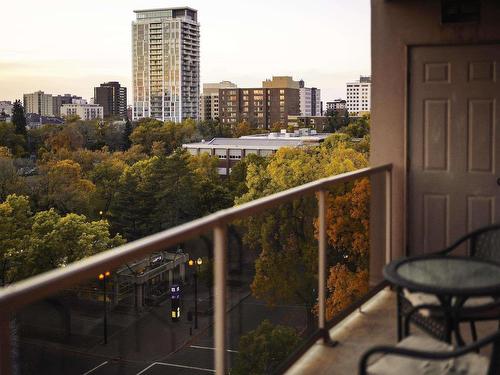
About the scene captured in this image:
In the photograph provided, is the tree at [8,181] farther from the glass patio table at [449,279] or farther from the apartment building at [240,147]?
the glass patio table at [449,279]

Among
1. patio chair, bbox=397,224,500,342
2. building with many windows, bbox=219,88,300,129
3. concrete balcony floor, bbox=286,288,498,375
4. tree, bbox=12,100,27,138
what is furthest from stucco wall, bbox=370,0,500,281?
building with many windows, bbox=219,88,300,129

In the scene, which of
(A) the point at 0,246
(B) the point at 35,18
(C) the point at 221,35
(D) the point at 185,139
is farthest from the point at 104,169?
(C) the point at 221,35

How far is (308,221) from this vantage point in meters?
4.43

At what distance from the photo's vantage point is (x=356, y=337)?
4.72m

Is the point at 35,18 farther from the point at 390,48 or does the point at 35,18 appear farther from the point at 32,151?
the point at 390,48

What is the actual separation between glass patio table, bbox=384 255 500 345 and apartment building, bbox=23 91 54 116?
451ft

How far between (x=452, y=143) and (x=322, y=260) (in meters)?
2.11

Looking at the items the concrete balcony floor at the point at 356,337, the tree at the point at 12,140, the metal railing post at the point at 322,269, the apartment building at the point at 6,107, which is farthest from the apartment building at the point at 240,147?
the metal railing post at the point at 322,269

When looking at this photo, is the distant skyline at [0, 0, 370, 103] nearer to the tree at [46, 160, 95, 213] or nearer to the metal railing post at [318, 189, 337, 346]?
the tree at [46, 160, 95, 213]

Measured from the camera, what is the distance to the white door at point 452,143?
18.9 ft

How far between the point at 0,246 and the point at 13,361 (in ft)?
154

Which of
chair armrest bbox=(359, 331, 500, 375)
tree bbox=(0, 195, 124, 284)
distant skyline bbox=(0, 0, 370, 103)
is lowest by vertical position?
tree bbox=(0, 195, 124, 284)

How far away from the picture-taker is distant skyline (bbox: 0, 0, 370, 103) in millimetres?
108938

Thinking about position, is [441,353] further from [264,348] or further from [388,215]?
[388,215]
